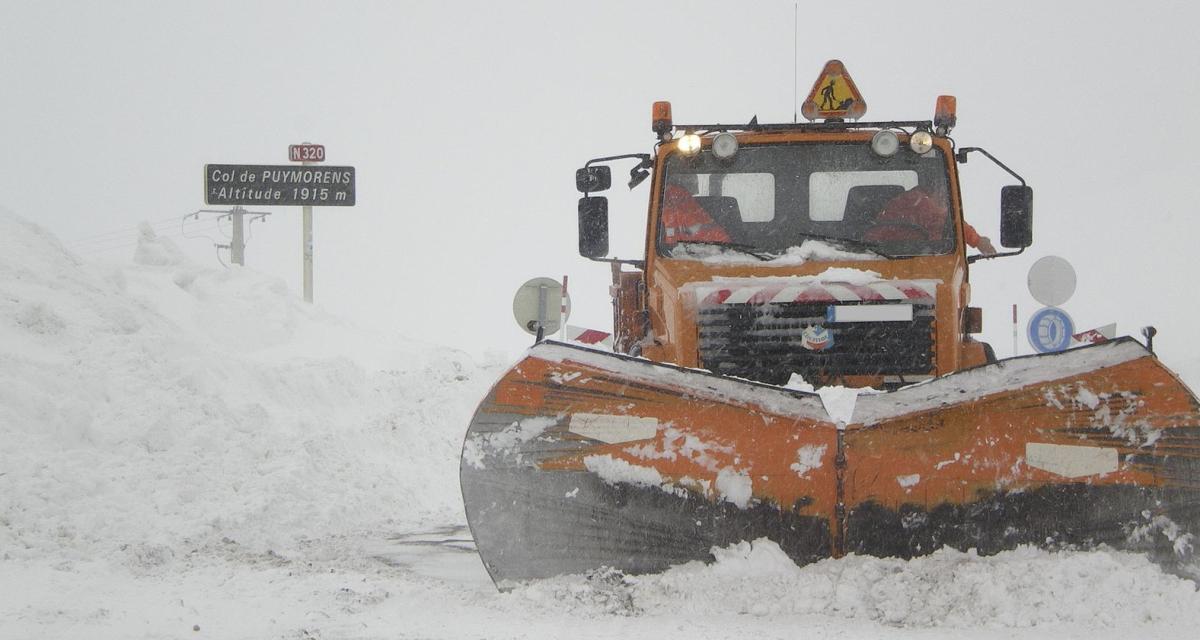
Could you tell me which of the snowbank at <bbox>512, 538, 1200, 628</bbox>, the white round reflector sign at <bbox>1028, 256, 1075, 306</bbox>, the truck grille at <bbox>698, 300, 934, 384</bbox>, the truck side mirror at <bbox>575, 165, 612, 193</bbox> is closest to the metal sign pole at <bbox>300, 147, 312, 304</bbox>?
the white round reflector sign at <bbox>1028, 256, 1075, 306</bbox>

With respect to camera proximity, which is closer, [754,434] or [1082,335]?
[754,434]

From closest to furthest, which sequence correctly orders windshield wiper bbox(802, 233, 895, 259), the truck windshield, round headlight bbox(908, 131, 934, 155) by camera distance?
1. windshield wiper bbox(802, 233, 895, 259)
2. the truck windshield
3. round headlight bbox(908, 131, 934, 155)

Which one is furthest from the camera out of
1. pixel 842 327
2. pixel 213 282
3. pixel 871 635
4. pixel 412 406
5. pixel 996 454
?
pixel 213 282

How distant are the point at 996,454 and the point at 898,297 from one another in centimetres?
125

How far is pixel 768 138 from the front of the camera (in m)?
6.64

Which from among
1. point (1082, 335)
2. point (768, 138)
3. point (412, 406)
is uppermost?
point (768, 138)

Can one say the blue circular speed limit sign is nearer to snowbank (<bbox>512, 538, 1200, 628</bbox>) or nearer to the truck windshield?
the truck windshield

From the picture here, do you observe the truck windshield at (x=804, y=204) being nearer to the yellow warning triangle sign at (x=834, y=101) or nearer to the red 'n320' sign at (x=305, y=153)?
the yellow warning triangle sign at (x=834, y=101)

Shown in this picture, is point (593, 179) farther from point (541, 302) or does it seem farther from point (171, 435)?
point (541, 302)

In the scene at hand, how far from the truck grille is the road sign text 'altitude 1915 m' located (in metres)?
13.5

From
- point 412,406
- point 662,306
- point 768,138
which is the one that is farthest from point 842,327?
point 412,406

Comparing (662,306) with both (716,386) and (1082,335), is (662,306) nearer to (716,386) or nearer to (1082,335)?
(716,386)

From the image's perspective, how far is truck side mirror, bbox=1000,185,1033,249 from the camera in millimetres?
6609

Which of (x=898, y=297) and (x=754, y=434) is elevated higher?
(x=898, y=297)
